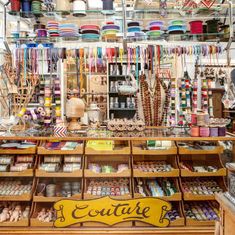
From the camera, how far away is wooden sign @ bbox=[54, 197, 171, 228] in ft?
8.91

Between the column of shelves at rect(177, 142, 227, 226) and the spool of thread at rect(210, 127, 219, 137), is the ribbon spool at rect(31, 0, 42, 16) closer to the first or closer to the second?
the column of shelves at rect(177, 142, 227, 226)

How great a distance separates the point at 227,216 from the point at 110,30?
243 centimetres

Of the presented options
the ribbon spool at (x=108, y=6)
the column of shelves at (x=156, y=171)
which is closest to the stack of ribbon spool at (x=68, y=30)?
the ribbon spool at (x=108, y=6)

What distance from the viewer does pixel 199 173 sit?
2838 millimetres

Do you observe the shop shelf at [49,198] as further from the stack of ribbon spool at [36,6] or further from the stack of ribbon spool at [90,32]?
the stack of ribbon spool at [36,6]

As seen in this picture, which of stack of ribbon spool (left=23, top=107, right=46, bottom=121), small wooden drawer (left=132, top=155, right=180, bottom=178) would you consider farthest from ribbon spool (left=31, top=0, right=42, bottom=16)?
small wooden drawer (left=132, top=155, right=180, bottom=178)

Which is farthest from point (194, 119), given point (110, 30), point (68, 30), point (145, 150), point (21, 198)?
point (21, 198)

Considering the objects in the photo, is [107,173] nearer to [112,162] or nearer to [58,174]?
[112,162]

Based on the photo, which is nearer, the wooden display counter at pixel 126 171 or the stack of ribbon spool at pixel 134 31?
the wooden display counter at pixel 126 171

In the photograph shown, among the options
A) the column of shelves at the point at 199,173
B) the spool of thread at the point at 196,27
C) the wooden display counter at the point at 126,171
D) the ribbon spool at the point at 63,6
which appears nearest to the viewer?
the wooden display counter at the point at 126,171

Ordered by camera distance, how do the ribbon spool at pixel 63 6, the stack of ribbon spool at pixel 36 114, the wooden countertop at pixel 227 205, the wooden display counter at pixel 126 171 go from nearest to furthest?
1. the wooden countertop at pixel 227 205
2. the wooden display counter at pixel 126 171
3. the ribbon spool at pixel 63 6
4. the stack of ribbon spool at pixel 36 114

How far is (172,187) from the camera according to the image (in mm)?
2881

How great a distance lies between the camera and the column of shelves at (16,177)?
2773 millimetres

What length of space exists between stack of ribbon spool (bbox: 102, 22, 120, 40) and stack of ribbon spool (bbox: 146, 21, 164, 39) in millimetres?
359
